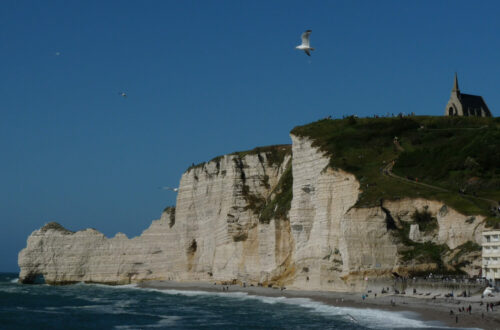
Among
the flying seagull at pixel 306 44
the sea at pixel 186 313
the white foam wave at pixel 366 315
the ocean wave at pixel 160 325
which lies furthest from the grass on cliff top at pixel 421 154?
the flying seagull at pixel 306 44

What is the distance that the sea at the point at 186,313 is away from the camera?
160ft

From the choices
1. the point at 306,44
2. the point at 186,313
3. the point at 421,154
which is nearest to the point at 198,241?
the point at 421,154

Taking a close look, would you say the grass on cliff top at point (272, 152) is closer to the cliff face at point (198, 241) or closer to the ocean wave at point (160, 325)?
the cliff face at point (198, 241)

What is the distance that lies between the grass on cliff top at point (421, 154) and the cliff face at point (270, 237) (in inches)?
55.5

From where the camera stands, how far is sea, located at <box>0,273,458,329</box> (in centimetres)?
4878

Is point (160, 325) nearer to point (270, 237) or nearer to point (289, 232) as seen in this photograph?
point (289, 232)

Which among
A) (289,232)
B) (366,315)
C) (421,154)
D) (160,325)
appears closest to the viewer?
(366,315)

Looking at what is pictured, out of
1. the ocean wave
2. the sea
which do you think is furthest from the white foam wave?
the ocean wave

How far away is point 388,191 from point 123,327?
2494cm

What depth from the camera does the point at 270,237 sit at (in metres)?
81.1

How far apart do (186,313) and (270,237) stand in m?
23.1

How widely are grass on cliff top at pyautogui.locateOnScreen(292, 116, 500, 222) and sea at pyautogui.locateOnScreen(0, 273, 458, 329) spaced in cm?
1127

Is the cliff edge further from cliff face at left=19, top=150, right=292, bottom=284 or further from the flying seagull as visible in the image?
the flying seagull

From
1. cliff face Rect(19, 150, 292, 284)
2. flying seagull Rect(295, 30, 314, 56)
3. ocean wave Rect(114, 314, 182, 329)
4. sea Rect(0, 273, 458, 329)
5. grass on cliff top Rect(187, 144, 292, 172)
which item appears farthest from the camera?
grass on cliff top Rect(187, 144, 292, 172)
